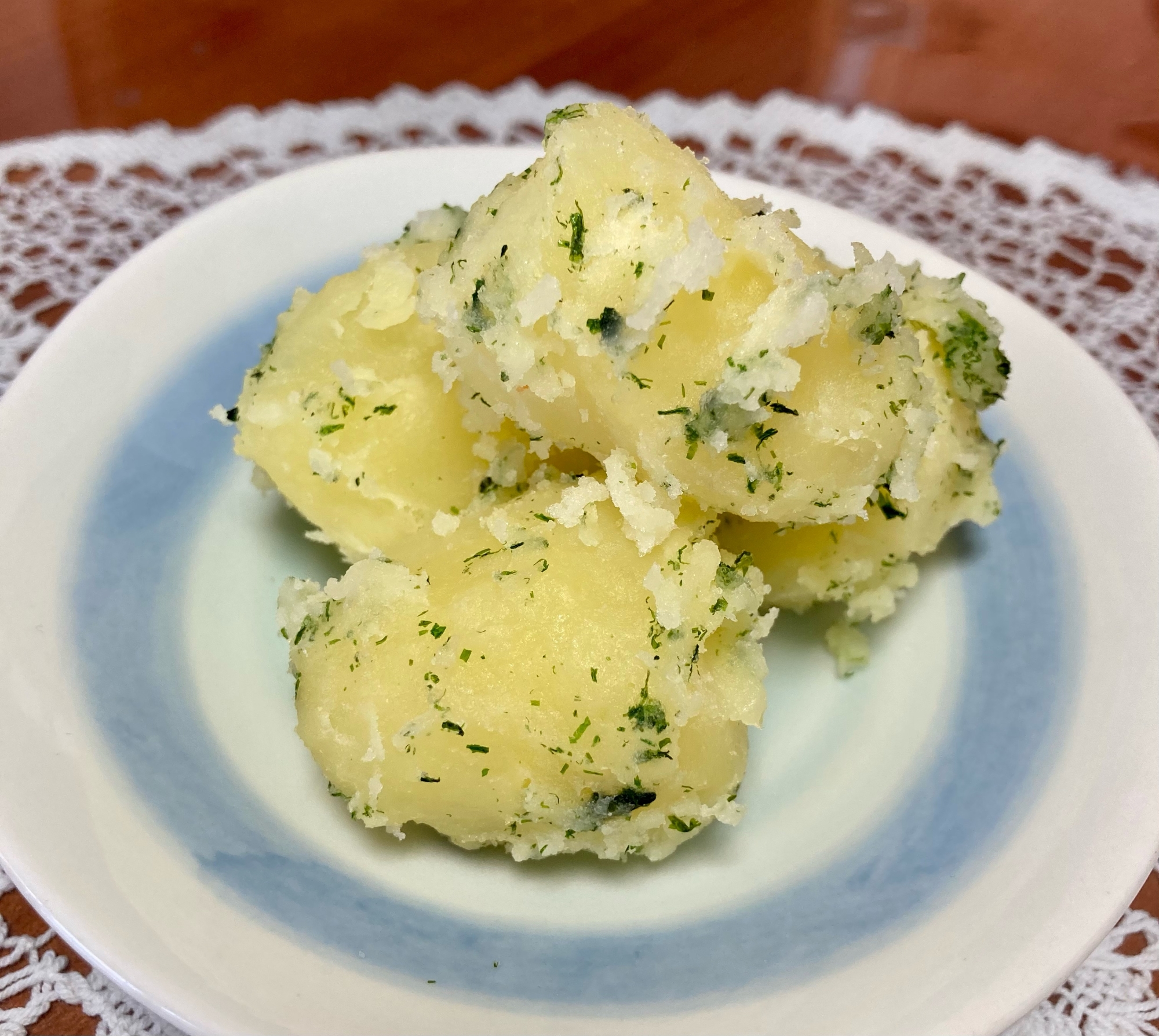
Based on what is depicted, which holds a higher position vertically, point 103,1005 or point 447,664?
point 447,664

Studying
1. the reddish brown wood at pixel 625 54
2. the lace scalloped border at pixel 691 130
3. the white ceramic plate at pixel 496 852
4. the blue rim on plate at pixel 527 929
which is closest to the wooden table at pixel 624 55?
the reddish brown wood at pixel 625 54

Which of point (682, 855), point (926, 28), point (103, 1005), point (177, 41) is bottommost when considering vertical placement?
point (103, 1005)

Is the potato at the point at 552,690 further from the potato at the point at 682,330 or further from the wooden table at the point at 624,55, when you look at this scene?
the wooden table at the point at 624,55

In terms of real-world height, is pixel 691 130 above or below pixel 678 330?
above

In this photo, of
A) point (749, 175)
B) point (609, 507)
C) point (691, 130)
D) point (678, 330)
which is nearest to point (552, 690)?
point (609, 507)

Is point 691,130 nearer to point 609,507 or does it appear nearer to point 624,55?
point 624,55

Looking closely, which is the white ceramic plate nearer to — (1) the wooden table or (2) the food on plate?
(2) the food on plate

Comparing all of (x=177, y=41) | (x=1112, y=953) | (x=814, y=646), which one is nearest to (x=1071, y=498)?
(x=814, y=646)

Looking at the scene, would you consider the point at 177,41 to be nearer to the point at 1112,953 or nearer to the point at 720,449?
the point at 720,449
